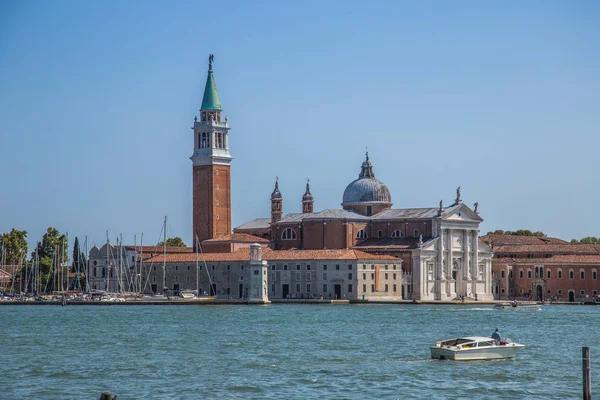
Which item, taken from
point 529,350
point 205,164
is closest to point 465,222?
point 205,164

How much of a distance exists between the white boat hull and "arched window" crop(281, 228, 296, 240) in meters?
55.3

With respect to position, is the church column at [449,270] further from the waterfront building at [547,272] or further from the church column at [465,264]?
the waterfront building at [547,272]

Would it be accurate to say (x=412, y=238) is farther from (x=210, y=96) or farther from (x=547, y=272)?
(x=210, y=96)

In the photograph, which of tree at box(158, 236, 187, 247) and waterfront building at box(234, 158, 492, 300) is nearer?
waterfront building at box(234, 158, 492, 300)

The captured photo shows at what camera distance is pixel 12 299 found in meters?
88.8

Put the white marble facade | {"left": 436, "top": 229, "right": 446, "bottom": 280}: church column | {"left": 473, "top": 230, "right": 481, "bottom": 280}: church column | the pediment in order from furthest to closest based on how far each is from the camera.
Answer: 1. {"left": 473, "top": 230, "right": 481, "bottom": 280}: church column
2. the pediment
3. {"left": 436, "top": 229, "right": 446, "bottom": 280}: church column
4. the white marble facade

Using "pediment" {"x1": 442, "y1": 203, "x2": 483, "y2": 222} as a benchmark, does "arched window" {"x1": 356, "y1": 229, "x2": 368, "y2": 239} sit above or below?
below

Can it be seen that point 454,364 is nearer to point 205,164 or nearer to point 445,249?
point 445,249

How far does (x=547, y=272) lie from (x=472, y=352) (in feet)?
187

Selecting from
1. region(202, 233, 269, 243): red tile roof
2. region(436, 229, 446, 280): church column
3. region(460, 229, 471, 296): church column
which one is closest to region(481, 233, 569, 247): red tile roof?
region(460, 229, 471, 296): church column

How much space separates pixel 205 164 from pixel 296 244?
907cm

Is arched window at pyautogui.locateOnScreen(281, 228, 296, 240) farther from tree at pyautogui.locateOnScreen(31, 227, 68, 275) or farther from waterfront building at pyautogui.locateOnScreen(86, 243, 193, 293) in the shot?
tree at pyautogui.locateOnScreen(31, 227, 68, 275)

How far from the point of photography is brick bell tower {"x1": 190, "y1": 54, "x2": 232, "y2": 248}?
9369cm

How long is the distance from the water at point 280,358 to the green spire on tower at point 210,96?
3153 centimetres
